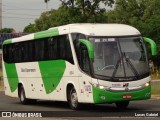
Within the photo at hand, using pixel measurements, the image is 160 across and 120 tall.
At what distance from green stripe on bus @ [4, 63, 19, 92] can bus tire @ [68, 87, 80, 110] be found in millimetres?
6550

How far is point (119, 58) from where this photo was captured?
19297 millimetres

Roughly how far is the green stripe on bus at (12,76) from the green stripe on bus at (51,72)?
3.61 meters

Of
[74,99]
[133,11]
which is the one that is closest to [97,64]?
[74,99]

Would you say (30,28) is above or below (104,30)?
below

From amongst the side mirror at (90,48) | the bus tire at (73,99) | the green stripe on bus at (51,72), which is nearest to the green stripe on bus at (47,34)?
the green stripe on bus at (51,72)

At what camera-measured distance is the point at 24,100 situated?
26.5 m

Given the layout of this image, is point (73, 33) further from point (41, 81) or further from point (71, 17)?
point (71, 17)

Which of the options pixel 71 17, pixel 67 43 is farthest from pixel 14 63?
pixel 71 17

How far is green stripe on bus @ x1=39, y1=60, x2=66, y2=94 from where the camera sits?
861 inches

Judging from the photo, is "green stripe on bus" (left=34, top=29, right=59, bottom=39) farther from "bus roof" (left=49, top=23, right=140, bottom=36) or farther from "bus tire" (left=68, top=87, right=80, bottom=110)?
"bus tire" (left=68, top=87, right=80, bottom=110)

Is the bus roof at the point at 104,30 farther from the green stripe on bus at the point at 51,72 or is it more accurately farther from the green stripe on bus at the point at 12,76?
the green stripe on bus at the point at 12,76

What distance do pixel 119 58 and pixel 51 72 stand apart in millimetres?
4411

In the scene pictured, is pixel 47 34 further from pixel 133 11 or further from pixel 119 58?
pixel 133 11

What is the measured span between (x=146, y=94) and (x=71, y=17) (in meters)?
34.8
